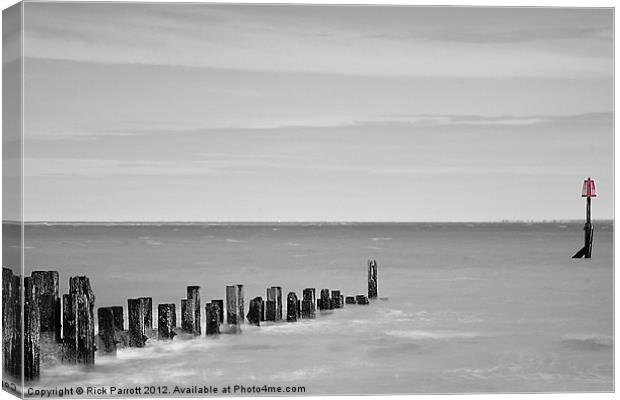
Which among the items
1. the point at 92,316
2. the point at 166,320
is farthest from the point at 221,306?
the point at 92,316

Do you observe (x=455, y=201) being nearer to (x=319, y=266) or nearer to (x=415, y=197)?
(x=415, y=197)

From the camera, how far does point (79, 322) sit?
26.9ft

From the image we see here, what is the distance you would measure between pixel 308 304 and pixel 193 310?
0.64 meters

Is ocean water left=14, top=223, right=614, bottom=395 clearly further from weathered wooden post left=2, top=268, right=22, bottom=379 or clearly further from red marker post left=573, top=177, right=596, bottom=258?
weathered wooden post left=2, top=268, right=22, bottom=379

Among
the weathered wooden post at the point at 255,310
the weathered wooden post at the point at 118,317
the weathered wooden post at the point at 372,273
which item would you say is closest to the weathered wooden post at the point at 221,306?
the weathered wooden post at the point at 255,310

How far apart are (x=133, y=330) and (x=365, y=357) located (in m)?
1.28

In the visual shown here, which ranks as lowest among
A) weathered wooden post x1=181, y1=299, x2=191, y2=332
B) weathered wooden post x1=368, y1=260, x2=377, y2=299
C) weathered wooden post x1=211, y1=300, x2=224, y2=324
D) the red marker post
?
weathered wooden post x1=181, y1=299, x2=191, y2=332

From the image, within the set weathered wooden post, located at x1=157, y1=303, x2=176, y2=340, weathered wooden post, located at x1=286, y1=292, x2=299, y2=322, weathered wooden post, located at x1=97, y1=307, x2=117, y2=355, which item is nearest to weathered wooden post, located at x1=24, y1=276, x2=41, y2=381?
weathered wooden post, located at x1=97, y1=307, x2=117, y2=355

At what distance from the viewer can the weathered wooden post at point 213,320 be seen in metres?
8.39

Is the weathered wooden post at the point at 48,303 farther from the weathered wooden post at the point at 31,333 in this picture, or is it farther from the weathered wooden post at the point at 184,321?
the weathered wooden post at the point at 184,321

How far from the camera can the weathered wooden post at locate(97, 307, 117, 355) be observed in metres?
8.17

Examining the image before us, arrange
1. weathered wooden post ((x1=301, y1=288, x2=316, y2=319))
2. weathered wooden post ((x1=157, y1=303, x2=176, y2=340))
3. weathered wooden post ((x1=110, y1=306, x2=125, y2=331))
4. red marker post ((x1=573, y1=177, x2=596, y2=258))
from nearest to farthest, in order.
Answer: weathered wooden post ((x1=110, y1=306, x2=125, y2=331)), weathered wooden post ((x1=157, y1=303, x2=176, y2=340)), weathered wooden post ((x1=301, y1=288, x2=316, y2=319)), red marker post ((x1=573, y1=177, x2=596, y2=258))

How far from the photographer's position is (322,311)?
8.50 m

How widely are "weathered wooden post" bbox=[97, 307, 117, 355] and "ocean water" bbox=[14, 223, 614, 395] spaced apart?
0.05 metres
